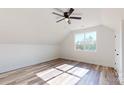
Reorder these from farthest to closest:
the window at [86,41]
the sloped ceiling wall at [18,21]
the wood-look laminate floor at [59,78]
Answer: the window at [86,41], the wood-look laminate floor at [59,78], the sloped ceiling wall at [18,21]

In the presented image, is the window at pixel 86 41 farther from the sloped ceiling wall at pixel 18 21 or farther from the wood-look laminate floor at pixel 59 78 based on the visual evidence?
the sloped ceiling wall at pixel 18 21

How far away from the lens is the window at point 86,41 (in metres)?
5.45

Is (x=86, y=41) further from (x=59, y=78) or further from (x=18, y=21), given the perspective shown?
(x=18, y=21)

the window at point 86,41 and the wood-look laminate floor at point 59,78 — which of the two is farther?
the window at point 86,41

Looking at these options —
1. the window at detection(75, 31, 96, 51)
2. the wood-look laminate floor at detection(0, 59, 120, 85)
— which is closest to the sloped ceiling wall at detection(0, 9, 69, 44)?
the wood-look laminate floor at detection(0, 59, 120, 85)

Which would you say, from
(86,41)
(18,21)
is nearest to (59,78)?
(18,21)

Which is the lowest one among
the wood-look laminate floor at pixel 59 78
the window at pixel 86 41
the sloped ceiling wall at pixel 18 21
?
the wood-look laminate floor at pixel 59 78

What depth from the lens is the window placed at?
5.45 meters

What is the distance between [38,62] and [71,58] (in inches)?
89.4

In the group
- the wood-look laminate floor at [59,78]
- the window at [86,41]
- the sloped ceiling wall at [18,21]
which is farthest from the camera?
the window at [86,41]

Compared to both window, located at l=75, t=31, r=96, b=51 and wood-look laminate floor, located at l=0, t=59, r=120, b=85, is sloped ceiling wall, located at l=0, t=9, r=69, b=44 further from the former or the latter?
window, located at l=75, t=31, r=96, b=51

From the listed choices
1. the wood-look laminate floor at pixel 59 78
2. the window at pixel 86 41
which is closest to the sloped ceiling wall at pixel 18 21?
the wood-look laminate floor at pixel 59 78
